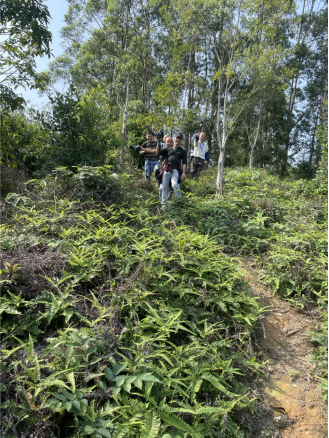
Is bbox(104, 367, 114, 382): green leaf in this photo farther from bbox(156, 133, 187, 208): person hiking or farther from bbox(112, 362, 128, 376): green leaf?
bbox(156, 133, 187, 208): person hiking

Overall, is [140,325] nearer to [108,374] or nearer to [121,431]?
[108,374]

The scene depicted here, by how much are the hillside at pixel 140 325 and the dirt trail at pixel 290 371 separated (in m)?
0.04

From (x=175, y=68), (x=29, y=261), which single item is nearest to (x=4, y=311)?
(x=29, y=261)

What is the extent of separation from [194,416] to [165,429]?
23cm

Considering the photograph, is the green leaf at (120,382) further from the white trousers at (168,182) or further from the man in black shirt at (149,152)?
the man in black shirt at (149,152)

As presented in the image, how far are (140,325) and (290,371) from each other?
1.16 metres

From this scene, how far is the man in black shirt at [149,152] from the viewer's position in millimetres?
7418

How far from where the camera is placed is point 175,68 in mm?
12219

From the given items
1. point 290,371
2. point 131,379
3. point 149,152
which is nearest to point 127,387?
point 131,379

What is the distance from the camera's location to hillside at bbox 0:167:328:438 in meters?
1.81

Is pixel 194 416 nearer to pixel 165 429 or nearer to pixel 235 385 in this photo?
pixel 165 429

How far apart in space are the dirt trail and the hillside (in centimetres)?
4

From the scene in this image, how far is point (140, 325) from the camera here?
7.95ft

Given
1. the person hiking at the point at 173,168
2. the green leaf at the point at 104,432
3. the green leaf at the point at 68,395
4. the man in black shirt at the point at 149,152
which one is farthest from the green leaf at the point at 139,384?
the man in black shirt at the point at 149,152
